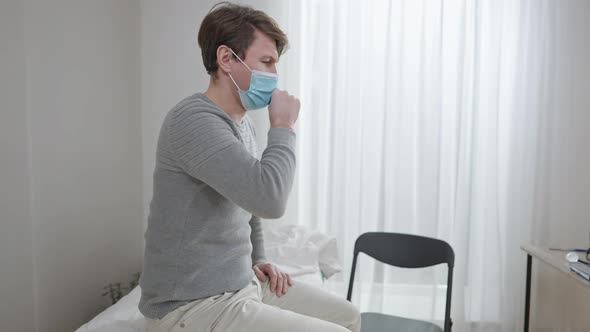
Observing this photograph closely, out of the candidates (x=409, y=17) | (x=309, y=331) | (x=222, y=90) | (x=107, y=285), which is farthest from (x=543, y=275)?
(x=107, y=285)

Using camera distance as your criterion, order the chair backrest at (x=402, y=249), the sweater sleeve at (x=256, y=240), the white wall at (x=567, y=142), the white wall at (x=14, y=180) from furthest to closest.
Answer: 1. the white wall at (x=567, y=142)
2. the chair backrest at (x=402, y=249)
3. the white wall at (x=14, y=180)
4. the sweater sleeve at (x=256, y=240)

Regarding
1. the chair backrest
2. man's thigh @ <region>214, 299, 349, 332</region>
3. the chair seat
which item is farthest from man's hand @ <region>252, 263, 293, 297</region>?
the chair backrest

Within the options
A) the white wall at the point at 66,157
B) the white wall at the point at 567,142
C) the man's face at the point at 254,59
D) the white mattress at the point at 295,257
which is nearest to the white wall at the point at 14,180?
the white wall at the point at 66,157

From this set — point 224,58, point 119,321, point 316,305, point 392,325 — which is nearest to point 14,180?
point 119,321

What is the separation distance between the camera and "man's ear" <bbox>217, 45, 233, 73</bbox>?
115 centimetres

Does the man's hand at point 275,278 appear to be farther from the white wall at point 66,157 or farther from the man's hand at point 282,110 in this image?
the white wall at point 66,157

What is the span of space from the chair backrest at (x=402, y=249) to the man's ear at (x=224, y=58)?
3.86ft

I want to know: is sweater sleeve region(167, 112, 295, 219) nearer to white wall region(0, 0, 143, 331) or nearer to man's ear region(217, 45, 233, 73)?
man's ear region(217, 45, 233, 73)

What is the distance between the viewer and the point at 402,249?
2.09 m

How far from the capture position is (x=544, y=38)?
8.43 ft

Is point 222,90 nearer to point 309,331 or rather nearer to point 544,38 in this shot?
point 309,331

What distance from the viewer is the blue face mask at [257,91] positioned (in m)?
1.16

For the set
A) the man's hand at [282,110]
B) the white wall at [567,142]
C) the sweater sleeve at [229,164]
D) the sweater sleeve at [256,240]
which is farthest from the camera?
the white wall at [567,142]

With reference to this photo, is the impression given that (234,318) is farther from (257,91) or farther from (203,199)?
(257,91)
